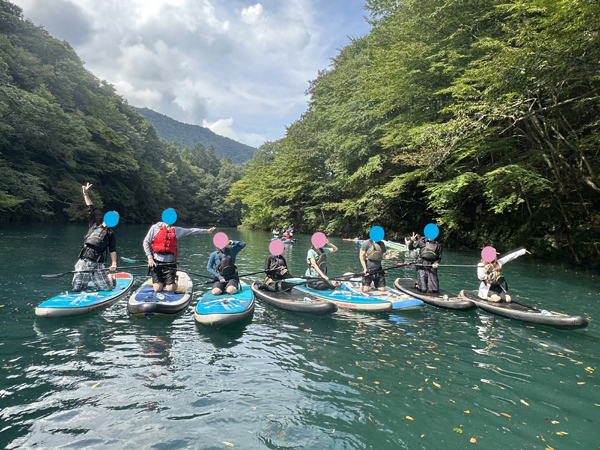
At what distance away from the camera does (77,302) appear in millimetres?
7012

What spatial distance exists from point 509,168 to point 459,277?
5.27 metres

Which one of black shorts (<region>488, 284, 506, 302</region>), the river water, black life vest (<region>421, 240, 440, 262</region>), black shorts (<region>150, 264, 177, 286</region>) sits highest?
black life vest (<region>421, 240, 440, 262</region>)

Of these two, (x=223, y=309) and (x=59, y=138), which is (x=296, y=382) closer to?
(x=223, y=309)

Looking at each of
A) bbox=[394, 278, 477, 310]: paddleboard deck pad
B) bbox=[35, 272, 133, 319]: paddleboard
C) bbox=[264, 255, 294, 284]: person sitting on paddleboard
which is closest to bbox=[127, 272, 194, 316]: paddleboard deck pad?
bbox=[35, 272, 133, 319]: paddleboard

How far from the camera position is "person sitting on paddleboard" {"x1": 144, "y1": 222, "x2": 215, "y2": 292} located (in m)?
7.73

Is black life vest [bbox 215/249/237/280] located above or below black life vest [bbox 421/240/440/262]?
below

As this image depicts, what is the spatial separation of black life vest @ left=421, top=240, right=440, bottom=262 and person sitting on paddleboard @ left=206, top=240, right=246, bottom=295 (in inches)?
192

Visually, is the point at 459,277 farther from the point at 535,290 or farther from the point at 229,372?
the point at 229,372

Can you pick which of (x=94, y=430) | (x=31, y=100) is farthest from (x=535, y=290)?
(x=31, y=100)

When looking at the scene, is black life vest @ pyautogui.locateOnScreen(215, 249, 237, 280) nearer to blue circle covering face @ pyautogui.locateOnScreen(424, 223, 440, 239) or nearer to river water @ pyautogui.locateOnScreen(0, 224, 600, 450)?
river water @ pyautogui.locateOnScreen(0, 224, 600, 450)

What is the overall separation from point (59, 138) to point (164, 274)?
97.0 feet

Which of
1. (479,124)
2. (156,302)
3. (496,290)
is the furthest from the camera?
(479,124)

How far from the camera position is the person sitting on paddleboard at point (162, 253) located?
7.73m

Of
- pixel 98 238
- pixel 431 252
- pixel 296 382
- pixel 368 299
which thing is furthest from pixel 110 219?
pixel 431 252
